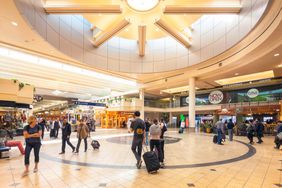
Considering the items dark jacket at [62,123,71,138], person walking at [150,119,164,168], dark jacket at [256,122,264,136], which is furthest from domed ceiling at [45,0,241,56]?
dark jacket at [256,122,264,136]

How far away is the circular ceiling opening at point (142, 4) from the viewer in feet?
26.2

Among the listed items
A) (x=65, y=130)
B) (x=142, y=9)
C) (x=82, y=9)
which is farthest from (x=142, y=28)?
(x=65, y=130)

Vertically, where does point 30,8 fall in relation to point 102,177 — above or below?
above

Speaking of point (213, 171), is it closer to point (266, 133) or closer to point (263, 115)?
point (266, 133)

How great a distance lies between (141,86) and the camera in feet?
77.4

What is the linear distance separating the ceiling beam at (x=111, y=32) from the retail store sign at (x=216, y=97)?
642 inches

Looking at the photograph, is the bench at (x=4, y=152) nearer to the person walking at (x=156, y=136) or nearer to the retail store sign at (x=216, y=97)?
the person walking at (x=156, y=136)

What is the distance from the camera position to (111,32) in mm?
11906

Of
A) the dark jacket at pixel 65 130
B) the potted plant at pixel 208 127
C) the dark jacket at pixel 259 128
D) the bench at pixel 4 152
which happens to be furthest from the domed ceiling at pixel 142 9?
the potted plant at pixel 208 127

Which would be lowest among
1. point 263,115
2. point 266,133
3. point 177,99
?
point 266,133

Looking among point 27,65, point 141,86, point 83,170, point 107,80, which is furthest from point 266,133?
point 27,65

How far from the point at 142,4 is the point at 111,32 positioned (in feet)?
14.1

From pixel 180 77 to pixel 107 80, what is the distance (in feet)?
25.9

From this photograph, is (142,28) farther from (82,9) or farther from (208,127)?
(208,127)
